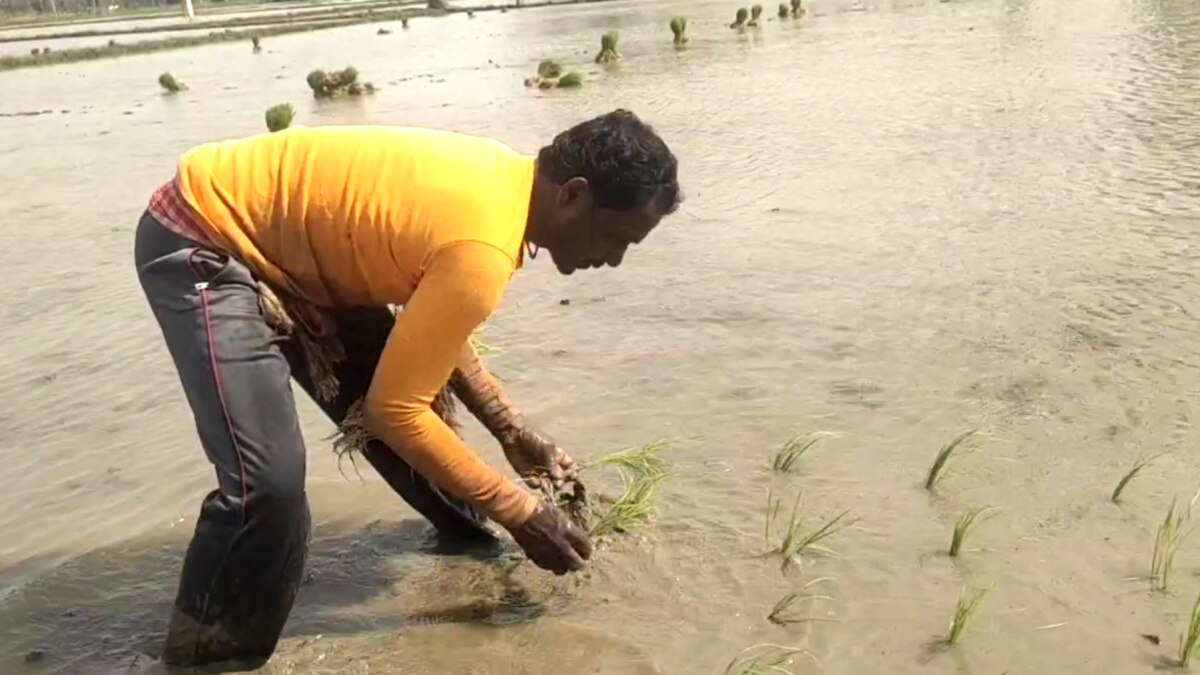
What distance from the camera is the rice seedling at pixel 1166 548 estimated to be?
293 cm

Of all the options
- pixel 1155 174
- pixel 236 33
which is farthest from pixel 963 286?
pixel 236 33

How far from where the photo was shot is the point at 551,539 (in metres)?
2.80

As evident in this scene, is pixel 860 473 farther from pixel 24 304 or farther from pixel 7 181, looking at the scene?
pixel 7 181

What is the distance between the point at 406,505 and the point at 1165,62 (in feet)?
37.9

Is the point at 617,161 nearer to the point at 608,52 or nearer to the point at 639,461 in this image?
the point at 639,461

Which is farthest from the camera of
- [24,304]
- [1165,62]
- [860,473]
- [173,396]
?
[1165,62]

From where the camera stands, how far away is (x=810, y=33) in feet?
72.9

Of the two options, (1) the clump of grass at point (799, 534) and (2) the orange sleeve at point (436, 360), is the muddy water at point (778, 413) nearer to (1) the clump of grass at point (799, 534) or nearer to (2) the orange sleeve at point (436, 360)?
(1) the clump of grass at point (799, 534)

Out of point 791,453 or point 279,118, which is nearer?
point 791,453

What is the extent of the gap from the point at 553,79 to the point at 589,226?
13.8 meters

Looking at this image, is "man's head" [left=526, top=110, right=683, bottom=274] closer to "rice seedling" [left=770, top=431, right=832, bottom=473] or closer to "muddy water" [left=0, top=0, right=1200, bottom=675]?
"muddy water" [left=0, top=0, right=1200, bottom=675]

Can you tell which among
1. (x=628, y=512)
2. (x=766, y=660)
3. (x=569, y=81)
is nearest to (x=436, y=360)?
(x=766, y=660)

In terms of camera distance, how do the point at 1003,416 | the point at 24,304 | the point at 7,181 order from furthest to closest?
the point at 7,181 < the point at 24,304 < the point at 1003,416

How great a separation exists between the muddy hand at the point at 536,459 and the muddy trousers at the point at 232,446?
0.66 meters
